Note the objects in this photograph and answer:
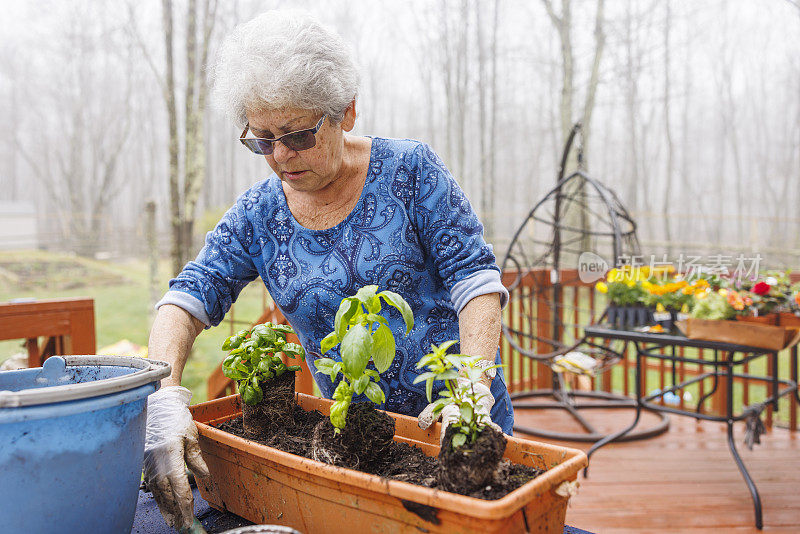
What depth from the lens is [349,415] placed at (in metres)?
0.82

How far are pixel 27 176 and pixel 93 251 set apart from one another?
13.3 metres

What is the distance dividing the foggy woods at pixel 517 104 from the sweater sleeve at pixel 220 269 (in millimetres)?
6702

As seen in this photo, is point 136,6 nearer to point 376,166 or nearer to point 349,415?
point 376,166

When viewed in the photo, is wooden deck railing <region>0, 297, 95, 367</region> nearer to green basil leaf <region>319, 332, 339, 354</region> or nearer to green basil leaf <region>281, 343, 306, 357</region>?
green basil leaf <region>281, 343, 306, 357</region>

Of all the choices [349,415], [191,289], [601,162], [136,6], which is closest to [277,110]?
[191,289]

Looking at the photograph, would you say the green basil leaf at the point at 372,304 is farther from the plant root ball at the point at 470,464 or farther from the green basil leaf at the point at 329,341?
the plant root ball at the point at 470,464

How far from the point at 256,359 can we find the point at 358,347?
0.28 metres

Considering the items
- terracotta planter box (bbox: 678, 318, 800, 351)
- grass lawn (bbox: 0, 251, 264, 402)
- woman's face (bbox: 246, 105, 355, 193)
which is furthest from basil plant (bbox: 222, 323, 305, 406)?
grass lawn (bbox: 0, 251, 264, 402)

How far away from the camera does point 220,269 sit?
4.17ft

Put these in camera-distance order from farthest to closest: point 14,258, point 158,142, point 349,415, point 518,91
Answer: point 158,142 → point 518,91 → point 14,258 → point 349,415

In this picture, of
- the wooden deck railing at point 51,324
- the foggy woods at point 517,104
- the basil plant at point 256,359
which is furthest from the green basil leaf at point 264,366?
the foggy woods at point 517,104

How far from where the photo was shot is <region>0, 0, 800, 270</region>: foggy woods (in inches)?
421

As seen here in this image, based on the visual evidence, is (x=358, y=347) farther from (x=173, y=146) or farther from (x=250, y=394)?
(x=173, y=146)

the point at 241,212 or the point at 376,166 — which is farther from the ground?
the point at 376,166
